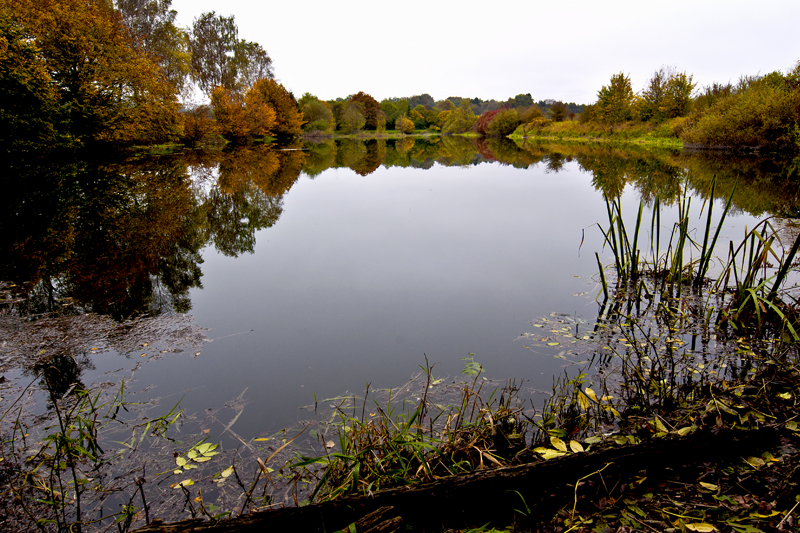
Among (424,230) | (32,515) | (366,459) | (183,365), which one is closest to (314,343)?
(183,365)

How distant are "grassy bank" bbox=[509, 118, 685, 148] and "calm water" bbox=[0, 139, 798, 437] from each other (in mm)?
17203

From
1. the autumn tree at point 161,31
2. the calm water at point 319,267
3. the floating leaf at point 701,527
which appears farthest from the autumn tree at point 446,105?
the floating leaf at point 701,527

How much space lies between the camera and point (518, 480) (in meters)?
2.00

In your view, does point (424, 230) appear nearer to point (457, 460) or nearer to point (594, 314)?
point (594, 314)

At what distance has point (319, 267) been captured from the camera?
6191 millimetres

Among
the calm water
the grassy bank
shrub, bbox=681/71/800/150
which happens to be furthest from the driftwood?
the grassy bank

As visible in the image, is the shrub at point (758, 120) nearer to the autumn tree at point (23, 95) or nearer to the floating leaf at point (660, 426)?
the floating leaf at point (660, 426)

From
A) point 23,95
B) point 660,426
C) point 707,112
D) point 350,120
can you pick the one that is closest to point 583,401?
point 660,426

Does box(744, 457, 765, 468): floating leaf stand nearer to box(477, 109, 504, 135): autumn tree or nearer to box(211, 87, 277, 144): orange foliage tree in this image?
box(211, 87, 277, 144): orange foliage tree

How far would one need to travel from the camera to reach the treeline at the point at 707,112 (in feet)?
59.2

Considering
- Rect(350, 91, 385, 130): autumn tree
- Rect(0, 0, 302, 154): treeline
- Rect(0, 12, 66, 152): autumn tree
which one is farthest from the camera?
A: Rect(350, 91, 385, 130): autumn tree

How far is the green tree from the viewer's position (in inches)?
1400

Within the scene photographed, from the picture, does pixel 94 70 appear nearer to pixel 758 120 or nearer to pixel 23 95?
pixel 23 95

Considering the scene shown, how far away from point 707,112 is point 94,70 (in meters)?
32.2
